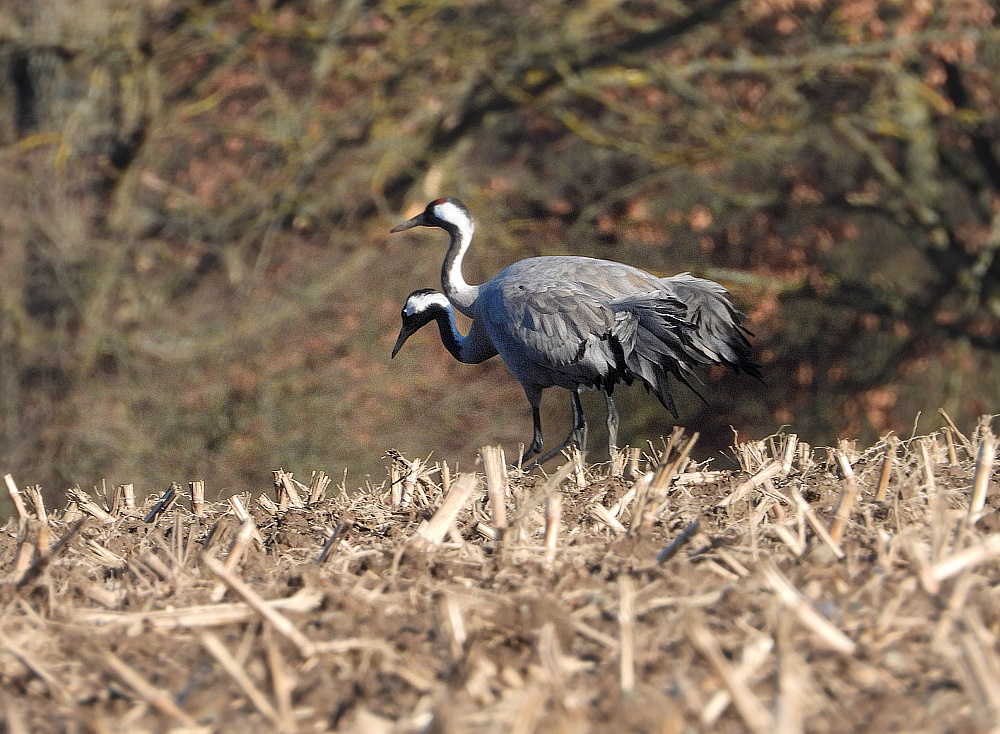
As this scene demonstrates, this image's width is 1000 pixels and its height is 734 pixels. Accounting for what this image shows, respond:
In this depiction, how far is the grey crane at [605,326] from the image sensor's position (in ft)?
18.5

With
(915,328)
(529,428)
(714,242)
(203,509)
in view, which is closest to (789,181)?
(714,242)

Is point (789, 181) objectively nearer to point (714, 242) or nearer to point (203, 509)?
point (714, 242)

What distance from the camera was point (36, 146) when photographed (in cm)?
1057

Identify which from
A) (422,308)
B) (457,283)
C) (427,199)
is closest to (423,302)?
(422,308)

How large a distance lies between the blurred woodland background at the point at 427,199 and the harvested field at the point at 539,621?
22.8ft

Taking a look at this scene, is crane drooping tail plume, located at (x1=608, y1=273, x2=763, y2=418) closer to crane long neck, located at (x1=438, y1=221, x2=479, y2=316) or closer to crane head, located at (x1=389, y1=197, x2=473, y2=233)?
crane long neck, located at (x1=438, y1=221, x2=479, y2=316)

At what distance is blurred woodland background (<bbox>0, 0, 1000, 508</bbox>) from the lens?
10367 millimetres

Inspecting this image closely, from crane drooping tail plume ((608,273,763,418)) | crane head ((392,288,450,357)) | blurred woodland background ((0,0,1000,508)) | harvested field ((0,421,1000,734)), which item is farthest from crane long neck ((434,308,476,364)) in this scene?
blurred woodland background ((0,0,1000,508))

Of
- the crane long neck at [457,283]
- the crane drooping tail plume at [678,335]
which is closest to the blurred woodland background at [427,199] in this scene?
the crane long neck at [457,283]

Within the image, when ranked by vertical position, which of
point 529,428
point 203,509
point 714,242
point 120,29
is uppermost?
point 120,29

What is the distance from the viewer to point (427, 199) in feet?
36.6

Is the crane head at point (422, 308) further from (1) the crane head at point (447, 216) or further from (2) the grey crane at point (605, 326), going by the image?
(2) the grey crane at point (605, 326)

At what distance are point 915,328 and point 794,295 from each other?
3.43 ft

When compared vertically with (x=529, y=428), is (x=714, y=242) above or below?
above
